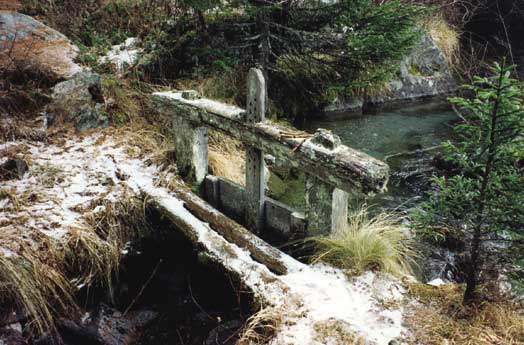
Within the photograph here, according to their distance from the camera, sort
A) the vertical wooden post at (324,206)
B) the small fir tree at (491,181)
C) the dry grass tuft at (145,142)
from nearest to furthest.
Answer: the small fir tree at (491,181)
the vertical wooden post at (324,206)
the dry grass tuft at (145,142)

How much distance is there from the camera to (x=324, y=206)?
11.7 feet

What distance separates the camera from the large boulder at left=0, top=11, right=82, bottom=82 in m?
5.54

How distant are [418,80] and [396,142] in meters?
3.33

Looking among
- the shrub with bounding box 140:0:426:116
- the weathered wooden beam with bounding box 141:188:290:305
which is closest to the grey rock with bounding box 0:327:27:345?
the weathered wooden beam with bounding box 141:188:290:305

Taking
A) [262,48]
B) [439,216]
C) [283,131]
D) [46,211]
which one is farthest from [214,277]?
[262,48]

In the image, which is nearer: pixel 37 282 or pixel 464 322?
pixel 464 322

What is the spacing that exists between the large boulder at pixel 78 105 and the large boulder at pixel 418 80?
19.4 feet

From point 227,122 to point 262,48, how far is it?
2776 mm

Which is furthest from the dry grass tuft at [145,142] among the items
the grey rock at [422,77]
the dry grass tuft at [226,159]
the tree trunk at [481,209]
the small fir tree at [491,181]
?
the grey rock at [422,77]

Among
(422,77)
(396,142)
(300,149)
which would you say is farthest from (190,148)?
(422,77)

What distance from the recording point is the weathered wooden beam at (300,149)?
3.05 metres

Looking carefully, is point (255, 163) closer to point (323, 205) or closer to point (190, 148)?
point (323, 205)

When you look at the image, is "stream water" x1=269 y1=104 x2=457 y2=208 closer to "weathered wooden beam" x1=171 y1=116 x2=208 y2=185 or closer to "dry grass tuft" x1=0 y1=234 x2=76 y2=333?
"weathered wooden beam" x1=171 y1=116 x2=208 y2=185

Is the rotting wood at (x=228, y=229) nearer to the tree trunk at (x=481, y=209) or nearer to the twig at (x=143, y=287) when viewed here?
the twig at (x=143, y=287)
